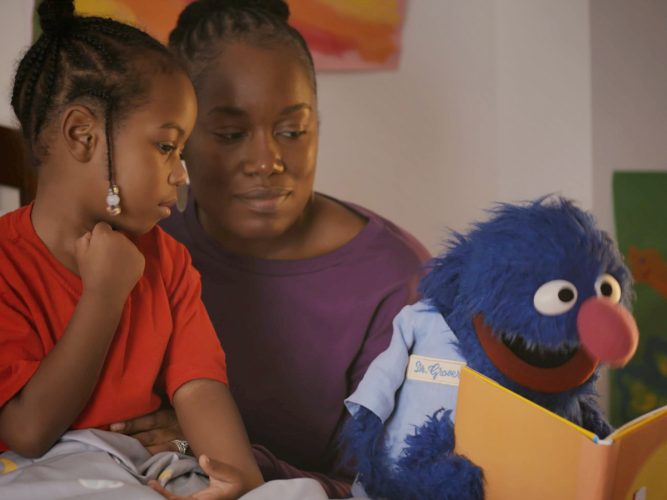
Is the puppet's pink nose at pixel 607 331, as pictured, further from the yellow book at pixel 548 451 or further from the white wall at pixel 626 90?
the white wall at pixel 626 90

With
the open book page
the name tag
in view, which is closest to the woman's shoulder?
the name tag

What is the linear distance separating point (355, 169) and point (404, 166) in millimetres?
88

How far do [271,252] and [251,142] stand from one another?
18cm

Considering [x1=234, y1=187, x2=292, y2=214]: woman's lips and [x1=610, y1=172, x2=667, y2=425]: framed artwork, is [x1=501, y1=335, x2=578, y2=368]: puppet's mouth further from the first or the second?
[x1=610, y1=172, x2=667, y2=425]: framed artwork

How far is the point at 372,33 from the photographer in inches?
56.0

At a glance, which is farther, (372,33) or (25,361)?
(372,33)

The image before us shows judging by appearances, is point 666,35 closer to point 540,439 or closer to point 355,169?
point 355,169

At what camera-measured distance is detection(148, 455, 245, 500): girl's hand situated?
0.88 meters

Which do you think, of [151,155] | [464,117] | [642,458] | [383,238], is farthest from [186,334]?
[464,117]

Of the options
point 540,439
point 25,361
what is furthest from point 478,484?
point 25,361

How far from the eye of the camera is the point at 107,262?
0.94m

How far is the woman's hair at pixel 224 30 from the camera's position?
1.28m

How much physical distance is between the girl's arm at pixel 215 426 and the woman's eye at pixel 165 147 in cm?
28

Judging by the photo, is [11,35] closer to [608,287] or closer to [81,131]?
[81,131]
